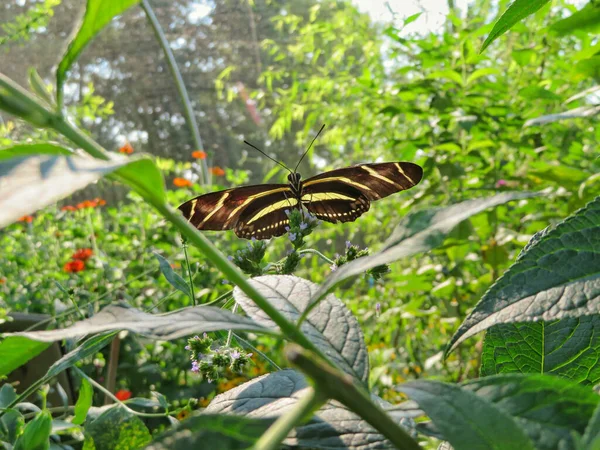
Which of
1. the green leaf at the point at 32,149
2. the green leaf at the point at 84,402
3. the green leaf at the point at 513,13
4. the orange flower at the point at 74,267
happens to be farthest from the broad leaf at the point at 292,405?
the orange flower at the point at 74,267

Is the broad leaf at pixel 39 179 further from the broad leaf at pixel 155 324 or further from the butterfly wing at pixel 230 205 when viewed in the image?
the butterfly wing at pixel 230 205

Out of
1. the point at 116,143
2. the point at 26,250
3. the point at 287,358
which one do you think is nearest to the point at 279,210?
the point at 287,358

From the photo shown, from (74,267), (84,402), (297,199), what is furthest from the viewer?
(74,267)

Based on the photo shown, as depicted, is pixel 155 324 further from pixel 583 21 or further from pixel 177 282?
pixel 583 21

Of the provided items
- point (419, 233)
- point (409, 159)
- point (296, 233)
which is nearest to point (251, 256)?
point (296, 233)

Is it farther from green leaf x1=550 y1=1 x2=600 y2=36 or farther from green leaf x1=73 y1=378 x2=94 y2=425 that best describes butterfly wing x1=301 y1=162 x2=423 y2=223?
green leaf x1=73 y1=378 x2=94 y2=425

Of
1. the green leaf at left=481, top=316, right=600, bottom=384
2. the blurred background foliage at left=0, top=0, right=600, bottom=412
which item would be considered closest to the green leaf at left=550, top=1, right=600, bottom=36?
the blurred background foliage at left=0, top=0, right=600, bottom=412
